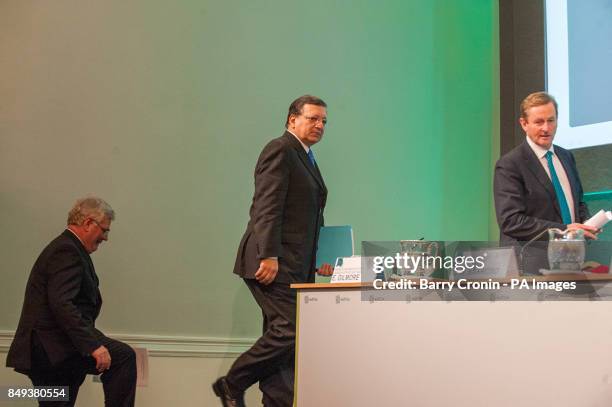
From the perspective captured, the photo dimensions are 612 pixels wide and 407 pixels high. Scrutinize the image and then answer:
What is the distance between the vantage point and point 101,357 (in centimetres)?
343

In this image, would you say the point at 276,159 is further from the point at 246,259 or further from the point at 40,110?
the point at 40,110

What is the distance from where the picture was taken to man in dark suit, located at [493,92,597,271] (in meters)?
3.20

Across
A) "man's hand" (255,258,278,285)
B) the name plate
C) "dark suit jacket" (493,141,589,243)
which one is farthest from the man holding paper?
Answer: "man's hand" (255,258,278,285)

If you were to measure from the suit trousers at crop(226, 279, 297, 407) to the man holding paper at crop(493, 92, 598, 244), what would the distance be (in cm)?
99

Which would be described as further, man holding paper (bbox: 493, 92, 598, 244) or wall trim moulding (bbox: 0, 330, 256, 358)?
wall trim moulding (bbox: 0, 330, 256, 358)

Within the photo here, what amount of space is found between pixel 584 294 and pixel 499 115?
10.4 feet

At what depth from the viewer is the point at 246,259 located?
10.9ft

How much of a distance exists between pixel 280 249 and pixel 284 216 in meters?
0.18

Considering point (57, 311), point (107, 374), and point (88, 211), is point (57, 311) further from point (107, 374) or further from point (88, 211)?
point (88, 211)

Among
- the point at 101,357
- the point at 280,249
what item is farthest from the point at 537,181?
the point at 101,357

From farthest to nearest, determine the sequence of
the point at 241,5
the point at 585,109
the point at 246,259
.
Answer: the point at 241,5
the point at 585,109
the point at 246,259

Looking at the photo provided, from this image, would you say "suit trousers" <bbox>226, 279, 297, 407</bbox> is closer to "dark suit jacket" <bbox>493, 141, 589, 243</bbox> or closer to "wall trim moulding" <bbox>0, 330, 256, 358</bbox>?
"dark suit jacket" <bbox>493, 141, 589, 243</bbox>

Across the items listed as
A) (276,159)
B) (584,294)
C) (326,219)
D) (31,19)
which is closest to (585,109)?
(326,219)

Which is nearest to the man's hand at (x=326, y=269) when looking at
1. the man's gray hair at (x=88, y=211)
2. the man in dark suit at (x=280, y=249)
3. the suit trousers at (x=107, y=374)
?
the man in dark suit at (x=280, y=249)
